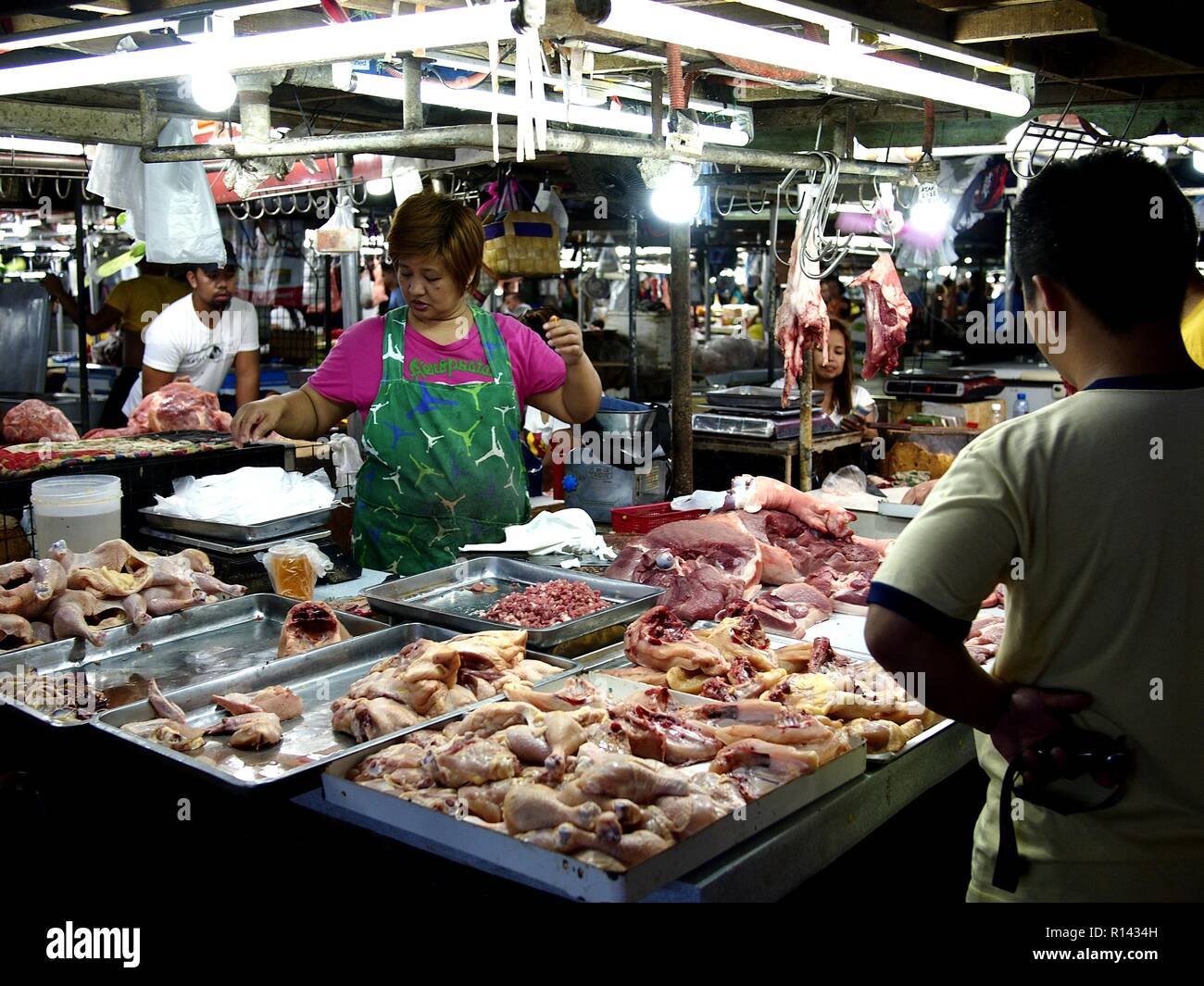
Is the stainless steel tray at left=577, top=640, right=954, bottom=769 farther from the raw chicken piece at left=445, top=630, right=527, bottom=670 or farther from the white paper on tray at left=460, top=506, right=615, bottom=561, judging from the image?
the white paper on tray at left=460, top=506, right=615, bottom=561

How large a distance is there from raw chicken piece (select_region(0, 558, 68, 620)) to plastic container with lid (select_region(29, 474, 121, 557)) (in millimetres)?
392

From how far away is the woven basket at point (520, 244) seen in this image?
27.4ft

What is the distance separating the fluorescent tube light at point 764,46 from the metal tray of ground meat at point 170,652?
6.12 feet

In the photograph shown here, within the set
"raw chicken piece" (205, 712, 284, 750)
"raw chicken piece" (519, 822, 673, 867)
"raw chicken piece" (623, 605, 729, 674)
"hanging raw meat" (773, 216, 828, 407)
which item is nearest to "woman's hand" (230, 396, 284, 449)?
"raw chicken piece" (205, 712, 284, 750)

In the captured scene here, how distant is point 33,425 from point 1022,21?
16.6 ft

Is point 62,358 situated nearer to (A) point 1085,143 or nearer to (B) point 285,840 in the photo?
(A) point 1085,143

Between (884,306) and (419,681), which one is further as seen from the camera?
(884,306)

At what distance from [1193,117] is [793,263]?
2.60 metres

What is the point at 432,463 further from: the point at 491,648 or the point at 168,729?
the point at 168,729

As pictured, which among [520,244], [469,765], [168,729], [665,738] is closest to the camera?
[469,765]

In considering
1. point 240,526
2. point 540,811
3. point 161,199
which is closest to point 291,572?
point 240,526

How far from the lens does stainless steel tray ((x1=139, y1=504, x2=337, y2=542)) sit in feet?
13.3

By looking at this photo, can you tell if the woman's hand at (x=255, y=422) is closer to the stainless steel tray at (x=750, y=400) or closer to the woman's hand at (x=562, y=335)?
the woman's hand at (x=562, y=335)

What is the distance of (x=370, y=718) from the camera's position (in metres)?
2.61
